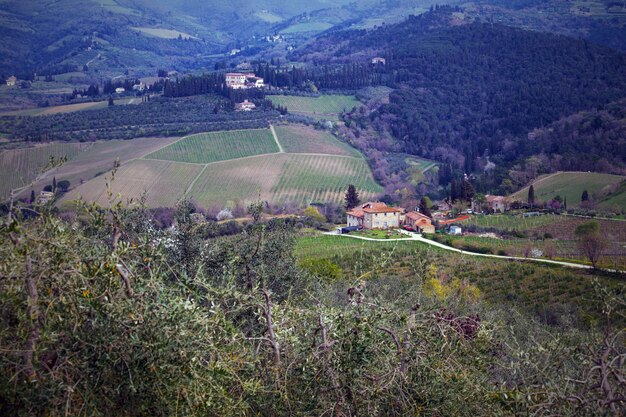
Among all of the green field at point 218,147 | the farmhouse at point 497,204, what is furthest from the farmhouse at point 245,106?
the farmhouse at point 497,204

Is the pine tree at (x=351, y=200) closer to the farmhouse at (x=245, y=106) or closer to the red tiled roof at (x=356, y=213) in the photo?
the red tiled roof at (x=356, y=213)

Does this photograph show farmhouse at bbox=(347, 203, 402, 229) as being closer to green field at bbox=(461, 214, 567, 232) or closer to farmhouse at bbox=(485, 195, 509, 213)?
green field at bbox=(461, 214, 567, 232)

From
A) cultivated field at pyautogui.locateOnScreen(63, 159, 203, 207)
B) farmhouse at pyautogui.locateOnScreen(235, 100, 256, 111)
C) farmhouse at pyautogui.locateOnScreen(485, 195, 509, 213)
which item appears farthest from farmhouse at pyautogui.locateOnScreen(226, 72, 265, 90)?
farmhouse at pyautogui.locateOnScreen(485, 195, 509, 213)

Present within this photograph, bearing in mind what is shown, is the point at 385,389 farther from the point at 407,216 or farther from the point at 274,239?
the point at 407,216

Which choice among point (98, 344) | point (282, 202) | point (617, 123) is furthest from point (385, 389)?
point (617, 123)

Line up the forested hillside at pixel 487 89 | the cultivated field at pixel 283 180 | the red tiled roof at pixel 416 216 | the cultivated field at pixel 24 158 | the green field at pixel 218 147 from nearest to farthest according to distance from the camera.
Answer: the red tiled roof at pixel 416 216, the cultivated field at pixel 24 158, the cultivated field at pixel 283 180, the green field at pixel 218 147, the forested hillside at pixel 487 89

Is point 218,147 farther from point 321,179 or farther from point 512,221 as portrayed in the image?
point 512,221

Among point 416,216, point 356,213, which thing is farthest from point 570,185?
point 356,213
